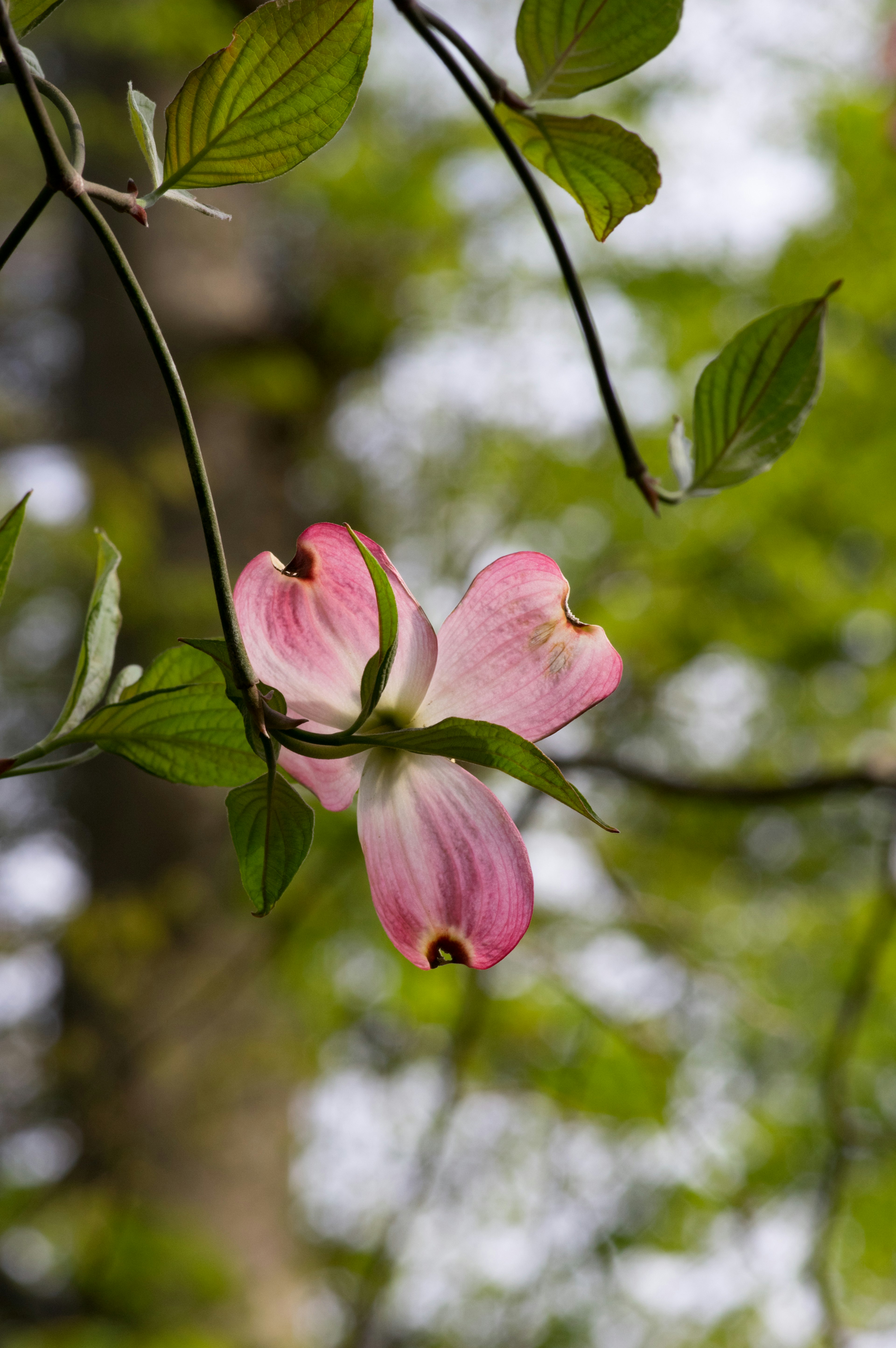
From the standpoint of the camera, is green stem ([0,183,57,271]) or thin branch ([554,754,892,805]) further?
thin branch ([554,754,892,805])

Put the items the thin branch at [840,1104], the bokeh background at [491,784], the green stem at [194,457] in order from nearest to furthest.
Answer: the green stem at [194,457] < the thin branch at [840,1104] < the bokeh background at [491,784]

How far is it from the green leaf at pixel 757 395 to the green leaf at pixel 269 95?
0.08m

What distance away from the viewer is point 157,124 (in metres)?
0.87

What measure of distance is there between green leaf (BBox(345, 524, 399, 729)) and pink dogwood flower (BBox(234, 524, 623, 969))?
2 cm

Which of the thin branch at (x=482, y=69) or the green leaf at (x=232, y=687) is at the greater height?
the thin branch at (x=482, y=69)

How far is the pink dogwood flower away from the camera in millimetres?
152

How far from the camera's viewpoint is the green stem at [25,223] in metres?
0.13

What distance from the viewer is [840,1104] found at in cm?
63

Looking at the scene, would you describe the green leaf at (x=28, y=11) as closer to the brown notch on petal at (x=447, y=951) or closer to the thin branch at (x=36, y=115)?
the thin branch at (x=36, y=115)

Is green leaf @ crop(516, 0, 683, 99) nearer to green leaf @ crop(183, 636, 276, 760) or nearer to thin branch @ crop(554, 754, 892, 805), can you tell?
green leaf @ crop(183, 636, 276, 760)

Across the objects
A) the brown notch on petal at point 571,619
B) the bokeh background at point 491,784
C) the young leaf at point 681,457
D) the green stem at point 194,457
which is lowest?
the bokeh background at point 491,784

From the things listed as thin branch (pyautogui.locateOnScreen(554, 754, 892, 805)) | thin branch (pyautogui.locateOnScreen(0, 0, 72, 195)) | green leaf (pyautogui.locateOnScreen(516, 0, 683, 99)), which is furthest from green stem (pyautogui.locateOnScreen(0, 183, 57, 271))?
thin branch (pyautogui.locateOnScreen(554, 754, 892, 805))

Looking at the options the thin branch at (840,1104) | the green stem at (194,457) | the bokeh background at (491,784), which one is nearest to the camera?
the green stem at (194,457)

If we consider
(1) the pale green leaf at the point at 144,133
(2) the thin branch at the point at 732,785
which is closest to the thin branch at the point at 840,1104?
(2) the thin branch at the point at 732,785
